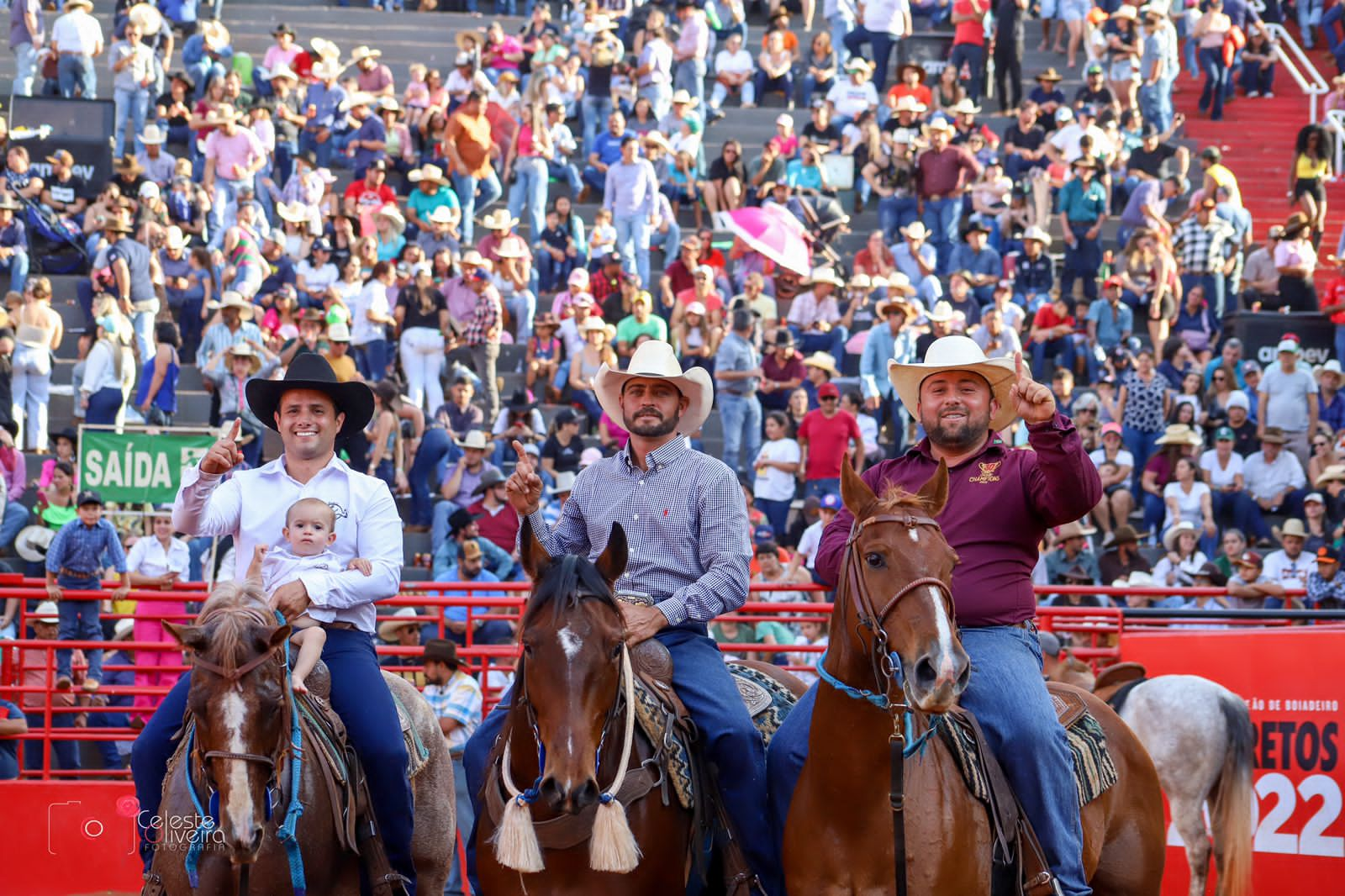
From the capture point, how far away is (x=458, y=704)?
1195cm

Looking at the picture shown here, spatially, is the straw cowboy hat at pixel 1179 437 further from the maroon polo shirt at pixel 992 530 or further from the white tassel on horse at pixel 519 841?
the white tassel on horse at pixel 519 841

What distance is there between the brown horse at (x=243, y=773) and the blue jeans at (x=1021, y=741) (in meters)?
1.74

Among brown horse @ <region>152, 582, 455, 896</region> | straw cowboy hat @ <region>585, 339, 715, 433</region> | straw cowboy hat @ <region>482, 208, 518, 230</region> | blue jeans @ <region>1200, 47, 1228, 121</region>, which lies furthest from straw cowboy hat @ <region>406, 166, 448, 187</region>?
brown horse @ <region>152, 582, 455, 896</region>

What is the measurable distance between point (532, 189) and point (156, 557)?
9.52m

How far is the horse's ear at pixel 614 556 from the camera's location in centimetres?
655

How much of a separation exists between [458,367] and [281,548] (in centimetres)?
1262

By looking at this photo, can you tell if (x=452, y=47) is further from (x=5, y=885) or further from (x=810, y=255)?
(x=5, y=885)

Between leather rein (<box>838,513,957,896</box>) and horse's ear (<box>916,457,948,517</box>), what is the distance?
136mm

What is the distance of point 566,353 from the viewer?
21.5m

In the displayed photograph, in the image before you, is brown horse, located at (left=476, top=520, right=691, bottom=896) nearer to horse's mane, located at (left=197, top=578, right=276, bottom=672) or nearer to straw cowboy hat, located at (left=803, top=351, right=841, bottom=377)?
horse's mane, located at (left=197, top=578, right=276, bottom=672)

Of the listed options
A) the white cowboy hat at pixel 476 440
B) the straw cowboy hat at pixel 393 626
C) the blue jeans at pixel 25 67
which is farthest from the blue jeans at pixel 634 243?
the straw cowboy hat at pixel 393 626

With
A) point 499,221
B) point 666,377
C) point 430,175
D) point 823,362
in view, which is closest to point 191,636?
point 666,377

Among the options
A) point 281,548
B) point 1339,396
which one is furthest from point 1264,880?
point 1339,396

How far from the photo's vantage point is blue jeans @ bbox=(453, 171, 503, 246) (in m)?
24.4
